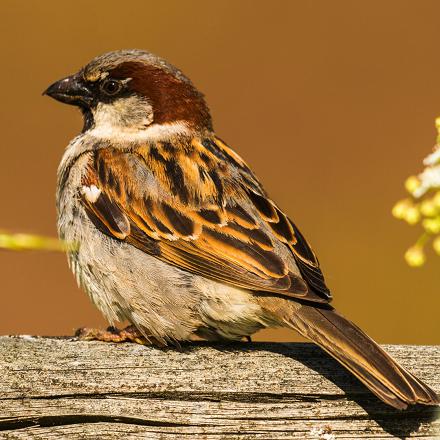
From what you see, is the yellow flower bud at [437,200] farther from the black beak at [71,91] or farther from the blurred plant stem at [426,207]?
the black beak at [71,91]

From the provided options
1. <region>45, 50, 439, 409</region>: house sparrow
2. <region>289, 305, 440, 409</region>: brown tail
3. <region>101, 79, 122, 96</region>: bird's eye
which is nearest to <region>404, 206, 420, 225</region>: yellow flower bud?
<region>289, 305, 440, 409</region>: brown tail

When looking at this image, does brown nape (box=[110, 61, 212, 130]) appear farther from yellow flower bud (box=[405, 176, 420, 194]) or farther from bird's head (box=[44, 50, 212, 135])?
yellow flower bud (box=[405, 176, 420, 194])

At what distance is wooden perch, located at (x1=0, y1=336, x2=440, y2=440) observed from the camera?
160 cm

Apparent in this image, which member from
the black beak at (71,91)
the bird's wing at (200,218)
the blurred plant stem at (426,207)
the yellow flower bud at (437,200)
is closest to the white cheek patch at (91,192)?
the bird's wing at (200,218)

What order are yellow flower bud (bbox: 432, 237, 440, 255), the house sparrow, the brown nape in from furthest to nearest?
the brown nape → the house sparrow → yellow flower bud (bbox: 432, 237, 440, 255)

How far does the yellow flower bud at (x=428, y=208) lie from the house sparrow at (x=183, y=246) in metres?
1.08

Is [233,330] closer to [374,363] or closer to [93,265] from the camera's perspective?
[93,265]

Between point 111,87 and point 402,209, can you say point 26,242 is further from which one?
point 111,87

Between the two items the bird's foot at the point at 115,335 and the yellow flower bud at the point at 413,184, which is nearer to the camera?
the yellow flower bud at the point at 413,184

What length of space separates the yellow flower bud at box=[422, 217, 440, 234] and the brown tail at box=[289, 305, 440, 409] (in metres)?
0.82

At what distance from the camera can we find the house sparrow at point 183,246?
2279 millimetres

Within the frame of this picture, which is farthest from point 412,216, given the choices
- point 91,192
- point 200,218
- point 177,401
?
point 91,192

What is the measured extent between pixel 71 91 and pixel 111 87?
155mm

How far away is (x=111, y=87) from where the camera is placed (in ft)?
10.1
